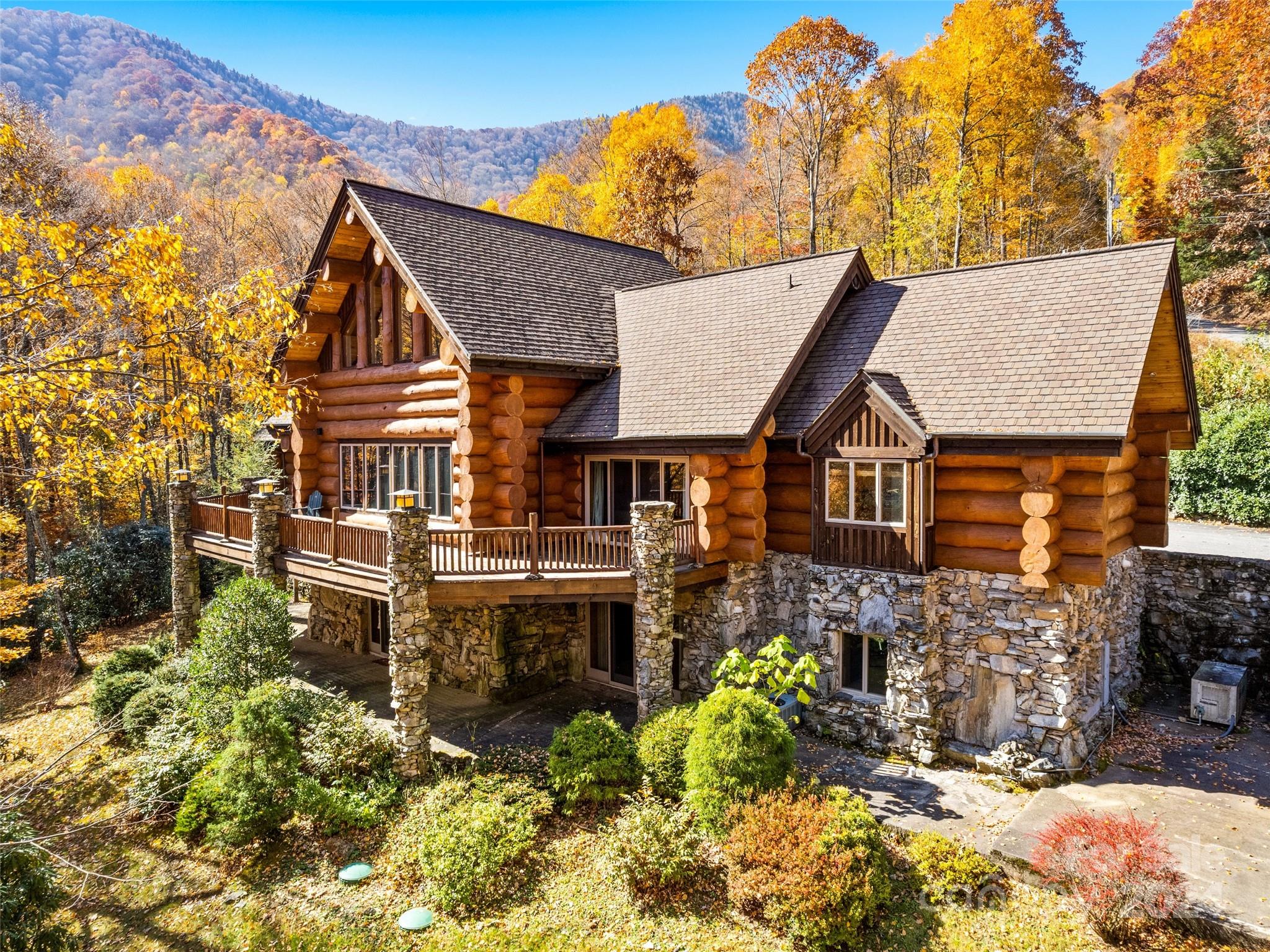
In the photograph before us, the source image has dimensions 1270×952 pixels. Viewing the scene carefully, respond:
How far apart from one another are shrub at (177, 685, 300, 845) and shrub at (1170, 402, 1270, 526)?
24.7 metres

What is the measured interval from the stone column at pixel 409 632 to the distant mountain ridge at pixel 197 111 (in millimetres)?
43894

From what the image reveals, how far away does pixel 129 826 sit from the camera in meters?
12.8

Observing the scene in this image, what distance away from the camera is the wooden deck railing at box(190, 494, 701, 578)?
13234 mm

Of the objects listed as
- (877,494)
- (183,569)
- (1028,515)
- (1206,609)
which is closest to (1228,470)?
(1206,609)

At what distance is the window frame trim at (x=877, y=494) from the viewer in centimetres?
1276

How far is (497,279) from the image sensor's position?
18.0 m

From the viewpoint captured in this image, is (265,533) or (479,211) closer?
(265,533)

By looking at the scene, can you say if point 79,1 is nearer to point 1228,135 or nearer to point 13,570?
point 13,570

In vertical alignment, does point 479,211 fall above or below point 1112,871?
above

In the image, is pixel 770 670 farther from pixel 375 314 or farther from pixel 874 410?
pixel 375 314

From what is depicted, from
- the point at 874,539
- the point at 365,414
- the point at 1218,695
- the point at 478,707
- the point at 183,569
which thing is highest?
the point at 365,414

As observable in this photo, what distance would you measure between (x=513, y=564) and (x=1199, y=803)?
11.6m

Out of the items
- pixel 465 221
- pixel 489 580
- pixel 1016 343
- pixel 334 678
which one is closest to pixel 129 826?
pixel 334 678

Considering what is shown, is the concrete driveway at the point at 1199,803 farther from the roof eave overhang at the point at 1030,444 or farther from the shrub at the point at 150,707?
the shrub at the point at 150,707
